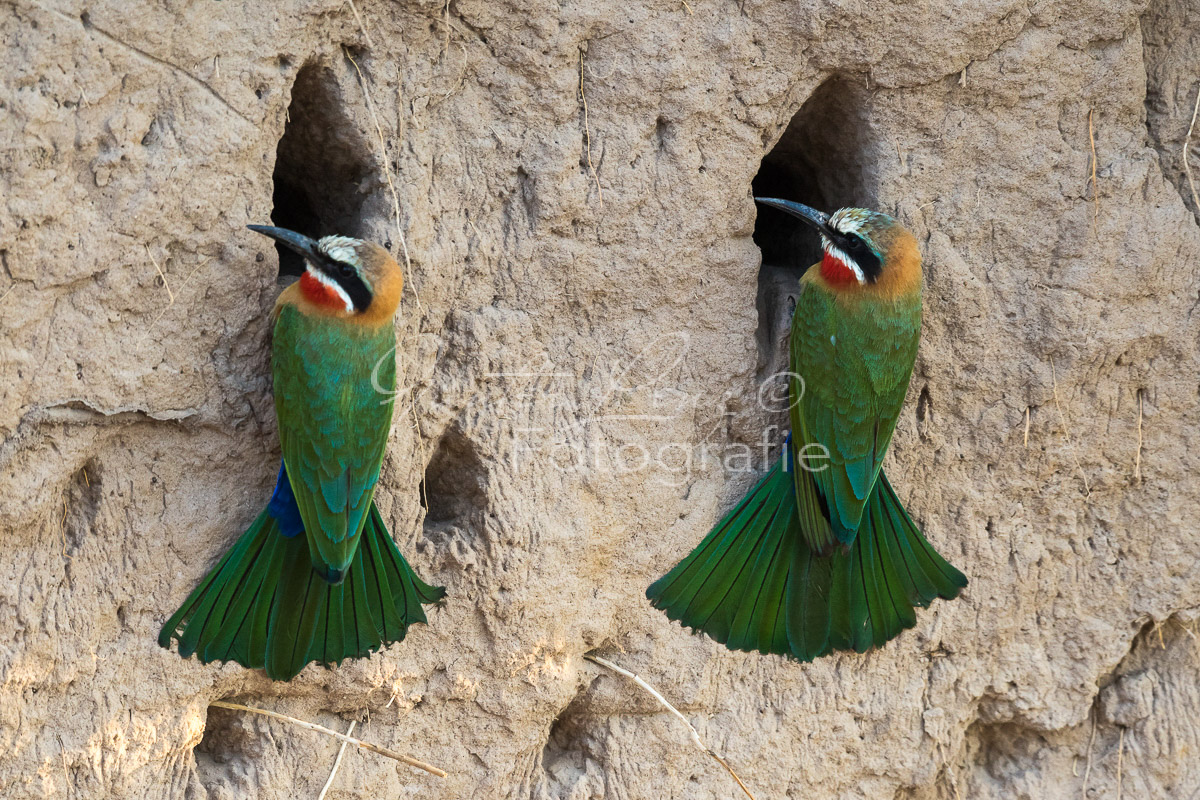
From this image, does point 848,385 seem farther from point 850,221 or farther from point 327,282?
point 327,282

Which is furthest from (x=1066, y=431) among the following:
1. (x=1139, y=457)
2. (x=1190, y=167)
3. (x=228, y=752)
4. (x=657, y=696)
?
(x=228, y=752)

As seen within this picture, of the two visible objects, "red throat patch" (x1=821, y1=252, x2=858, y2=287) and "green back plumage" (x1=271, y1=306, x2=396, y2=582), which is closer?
"green back plumage" (x1=271, y1=306, x2=396, y2=582)

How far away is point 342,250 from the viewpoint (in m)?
2.17

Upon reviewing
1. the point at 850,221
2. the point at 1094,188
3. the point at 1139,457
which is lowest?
the point at 1139,457

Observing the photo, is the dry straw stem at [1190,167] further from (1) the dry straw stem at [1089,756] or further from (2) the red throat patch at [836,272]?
(1) the dry straw stem at [1089,756]

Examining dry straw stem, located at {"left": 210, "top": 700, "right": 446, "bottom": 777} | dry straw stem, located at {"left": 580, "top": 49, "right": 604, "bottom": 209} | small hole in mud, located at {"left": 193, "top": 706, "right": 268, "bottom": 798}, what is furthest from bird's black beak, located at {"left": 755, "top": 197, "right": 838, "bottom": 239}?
small hole in mud, located at {"left": 193, "top": 706, "right": 268, "bottom": 798}

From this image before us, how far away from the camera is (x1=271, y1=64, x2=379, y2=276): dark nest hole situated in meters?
2.32

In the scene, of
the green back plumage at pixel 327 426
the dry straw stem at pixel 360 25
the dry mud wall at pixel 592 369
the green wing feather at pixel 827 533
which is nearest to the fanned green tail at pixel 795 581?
the green wing feather at pixel 827 533

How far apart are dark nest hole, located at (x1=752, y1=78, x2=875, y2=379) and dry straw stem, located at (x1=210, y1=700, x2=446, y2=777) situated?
3.55ft

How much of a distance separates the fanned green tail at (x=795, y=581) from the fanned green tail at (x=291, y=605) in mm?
531

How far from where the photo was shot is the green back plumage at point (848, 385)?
246cm

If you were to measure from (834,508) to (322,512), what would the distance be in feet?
3.34

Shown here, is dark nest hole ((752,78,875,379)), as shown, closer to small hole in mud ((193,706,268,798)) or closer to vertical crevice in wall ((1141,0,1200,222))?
vertical crevice in wall ((1141,0,1200,222))

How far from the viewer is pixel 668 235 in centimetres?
249
